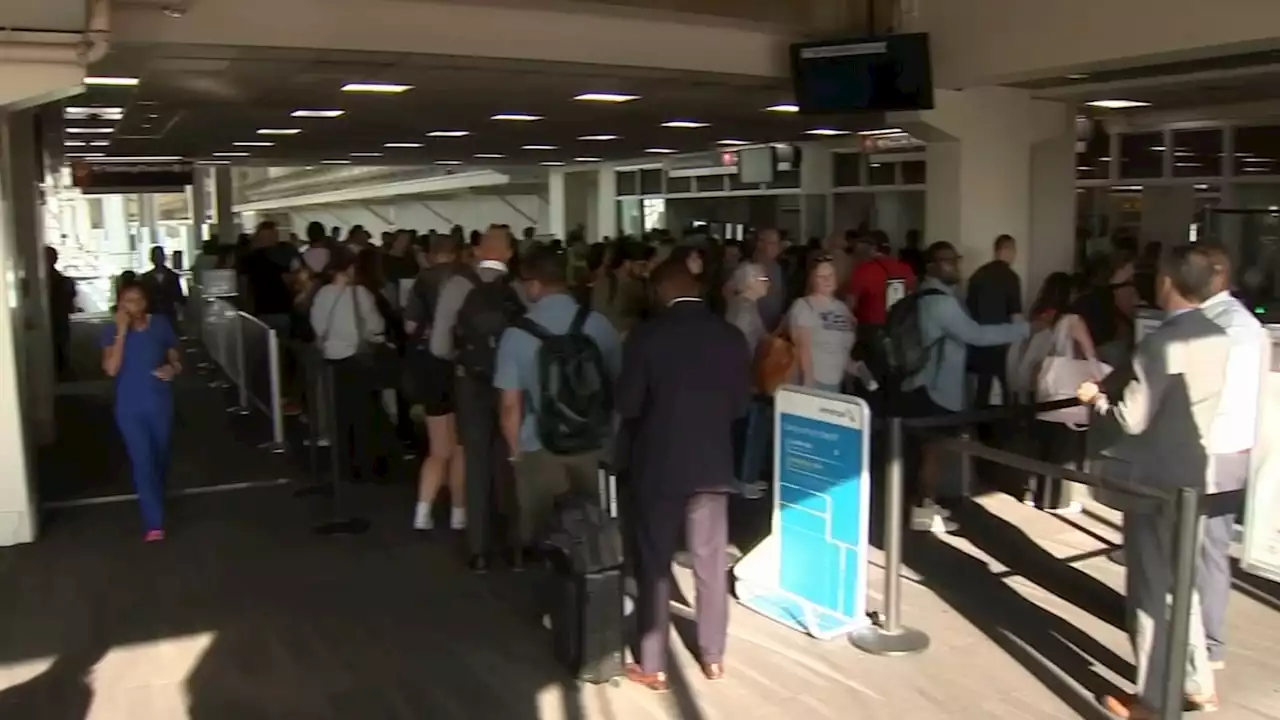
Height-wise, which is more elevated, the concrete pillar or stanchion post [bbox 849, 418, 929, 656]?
the concrete pillar

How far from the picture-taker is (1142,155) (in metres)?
14.5

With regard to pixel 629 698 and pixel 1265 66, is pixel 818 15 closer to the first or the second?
pixel 1265 66

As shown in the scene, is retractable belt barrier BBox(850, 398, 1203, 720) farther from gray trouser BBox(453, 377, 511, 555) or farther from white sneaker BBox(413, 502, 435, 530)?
white sneaker BBox(413, 502, 435, 530)

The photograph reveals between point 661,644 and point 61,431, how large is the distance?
8.18m

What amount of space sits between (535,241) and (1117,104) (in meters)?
6.42

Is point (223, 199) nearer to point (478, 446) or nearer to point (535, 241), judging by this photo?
point (535, 241)

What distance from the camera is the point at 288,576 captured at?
20.1 ft

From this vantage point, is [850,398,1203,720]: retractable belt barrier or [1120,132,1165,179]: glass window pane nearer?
[850,398,1203,720]: retractable belt barrier

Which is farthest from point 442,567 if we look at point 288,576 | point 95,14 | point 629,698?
point 95,14

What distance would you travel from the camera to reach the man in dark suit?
430 cm

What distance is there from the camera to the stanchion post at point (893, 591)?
4902 millimetres

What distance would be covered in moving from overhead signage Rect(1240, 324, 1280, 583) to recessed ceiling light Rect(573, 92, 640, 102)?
6635 mm

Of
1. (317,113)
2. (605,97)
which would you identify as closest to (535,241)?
(605,97)

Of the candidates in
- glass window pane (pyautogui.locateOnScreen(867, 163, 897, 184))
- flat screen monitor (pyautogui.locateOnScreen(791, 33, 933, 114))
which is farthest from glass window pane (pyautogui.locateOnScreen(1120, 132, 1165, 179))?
flat screen monitor (pyautogui.locateOnScreen(791, 33, 933, 114))
